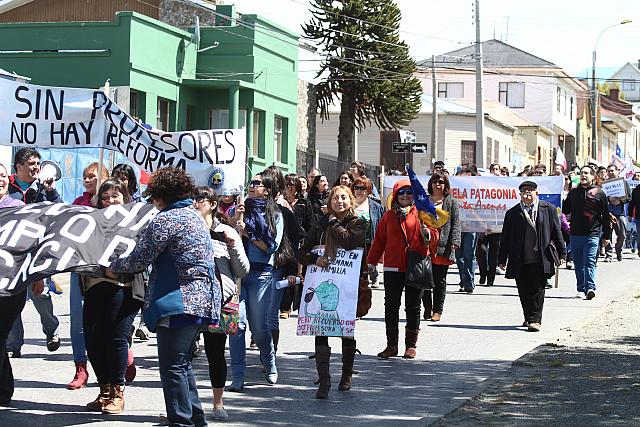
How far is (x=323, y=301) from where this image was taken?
31.8ft

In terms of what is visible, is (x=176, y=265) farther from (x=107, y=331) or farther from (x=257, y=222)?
(x=257, y=222)

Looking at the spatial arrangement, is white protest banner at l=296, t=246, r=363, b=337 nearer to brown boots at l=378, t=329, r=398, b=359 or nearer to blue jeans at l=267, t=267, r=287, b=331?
blue jeans at l=267, t=267, r=287, b=331

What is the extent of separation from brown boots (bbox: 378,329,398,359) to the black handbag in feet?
1.66

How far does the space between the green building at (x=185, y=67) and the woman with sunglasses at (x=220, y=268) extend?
20652 millimetres

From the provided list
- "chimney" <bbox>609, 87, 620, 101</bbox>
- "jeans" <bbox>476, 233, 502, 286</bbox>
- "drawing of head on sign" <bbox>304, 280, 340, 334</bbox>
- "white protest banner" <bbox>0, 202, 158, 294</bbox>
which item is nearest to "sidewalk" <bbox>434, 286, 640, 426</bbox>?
"drawing of head on sign" <bbox>304, 280, 340, 334</bbox>

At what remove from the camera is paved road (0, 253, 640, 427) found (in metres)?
8.60

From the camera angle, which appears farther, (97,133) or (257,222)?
(97,133)

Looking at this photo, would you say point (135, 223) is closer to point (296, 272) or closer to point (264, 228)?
point (264, 228)

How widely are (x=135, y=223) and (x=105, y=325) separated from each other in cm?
77

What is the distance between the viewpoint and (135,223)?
8391 mm

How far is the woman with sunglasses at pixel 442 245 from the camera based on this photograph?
14.8m

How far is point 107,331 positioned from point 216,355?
2.62 ft

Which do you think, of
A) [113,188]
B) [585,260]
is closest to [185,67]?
[585,260]

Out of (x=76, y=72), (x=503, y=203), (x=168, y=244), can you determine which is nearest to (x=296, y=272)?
(x=168, y=244)
